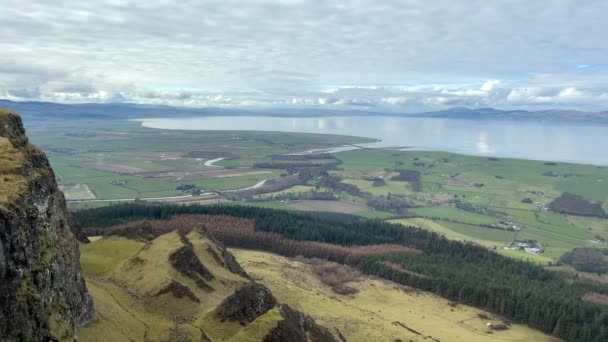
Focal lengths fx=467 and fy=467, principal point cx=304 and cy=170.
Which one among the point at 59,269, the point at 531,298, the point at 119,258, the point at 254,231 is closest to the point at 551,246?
the point at 531,298

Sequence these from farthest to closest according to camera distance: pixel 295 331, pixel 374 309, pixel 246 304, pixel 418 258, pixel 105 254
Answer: pixel 418 258 < pixel 374 309 < pixel 105 254 < pixel 246 304 < pixel 295 331

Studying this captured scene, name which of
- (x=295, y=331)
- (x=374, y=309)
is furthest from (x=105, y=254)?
(x=374, y=309)

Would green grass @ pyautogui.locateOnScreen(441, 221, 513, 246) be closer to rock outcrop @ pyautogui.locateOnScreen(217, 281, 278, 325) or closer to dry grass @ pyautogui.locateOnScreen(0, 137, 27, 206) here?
rock outcrop @ pyautogui.locateOnScreen(217, 281, 278, 325)

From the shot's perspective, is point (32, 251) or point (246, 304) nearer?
point (32, 251)

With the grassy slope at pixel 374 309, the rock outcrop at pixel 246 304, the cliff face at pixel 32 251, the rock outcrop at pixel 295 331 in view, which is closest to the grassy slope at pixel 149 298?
the rock outcrop at pixel 295 331

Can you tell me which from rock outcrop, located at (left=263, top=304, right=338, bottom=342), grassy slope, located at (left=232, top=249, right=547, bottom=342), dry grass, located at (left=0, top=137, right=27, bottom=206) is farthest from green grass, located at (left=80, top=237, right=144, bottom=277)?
dry grass, located at (left=0, top=137, right=27, bottom=206)

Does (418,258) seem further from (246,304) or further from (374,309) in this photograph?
(246,304)

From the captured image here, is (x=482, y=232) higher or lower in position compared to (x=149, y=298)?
lower
